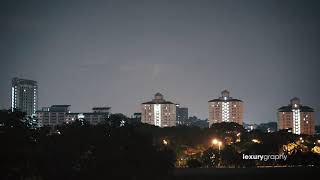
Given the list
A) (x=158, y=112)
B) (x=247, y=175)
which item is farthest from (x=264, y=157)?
(x=158, y=112)

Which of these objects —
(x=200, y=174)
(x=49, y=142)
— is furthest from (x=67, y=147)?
(x=200, y=174)

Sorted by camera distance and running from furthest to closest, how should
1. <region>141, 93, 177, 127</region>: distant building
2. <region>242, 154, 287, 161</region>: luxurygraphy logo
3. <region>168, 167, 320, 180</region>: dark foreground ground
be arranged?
<region>141, 93, 177, 127</region>: distant building, <region>242, 154, 287, 161</region>: luxurygraphy logo, <region>168, 167, 320, 180</region>: dark foreground ground

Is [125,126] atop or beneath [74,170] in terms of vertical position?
atop

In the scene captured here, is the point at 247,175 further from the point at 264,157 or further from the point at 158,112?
the point at 158,112

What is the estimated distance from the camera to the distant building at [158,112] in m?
196

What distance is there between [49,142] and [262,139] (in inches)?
2011

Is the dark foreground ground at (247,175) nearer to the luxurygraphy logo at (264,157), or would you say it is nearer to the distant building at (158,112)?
the luxurygraphy logo at (264,157)

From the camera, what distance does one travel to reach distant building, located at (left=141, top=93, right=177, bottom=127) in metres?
196

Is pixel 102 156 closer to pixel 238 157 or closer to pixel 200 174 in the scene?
pixel 200 174

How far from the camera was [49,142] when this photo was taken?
4066 cm

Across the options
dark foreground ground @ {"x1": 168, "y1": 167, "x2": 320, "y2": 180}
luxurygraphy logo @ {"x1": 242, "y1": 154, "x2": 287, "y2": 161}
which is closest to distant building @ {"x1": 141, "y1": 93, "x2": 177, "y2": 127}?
luxurygraphy logo @ {"x1": 242, "y1": 154, "x2": 287, "y2": 161}

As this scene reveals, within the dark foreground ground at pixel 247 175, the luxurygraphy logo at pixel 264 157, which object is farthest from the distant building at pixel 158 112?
the dark foreground ground at pixel 247 175

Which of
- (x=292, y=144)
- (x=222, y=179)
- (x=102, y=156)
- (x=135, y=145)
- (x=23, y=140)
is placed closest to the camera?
(x=23, y=140)

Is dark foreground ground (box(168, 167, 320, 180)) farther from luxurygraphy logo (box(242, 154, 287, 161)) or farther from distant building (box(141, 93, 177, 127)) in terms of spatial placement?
distant building (box(141, 93, 177, 127))
